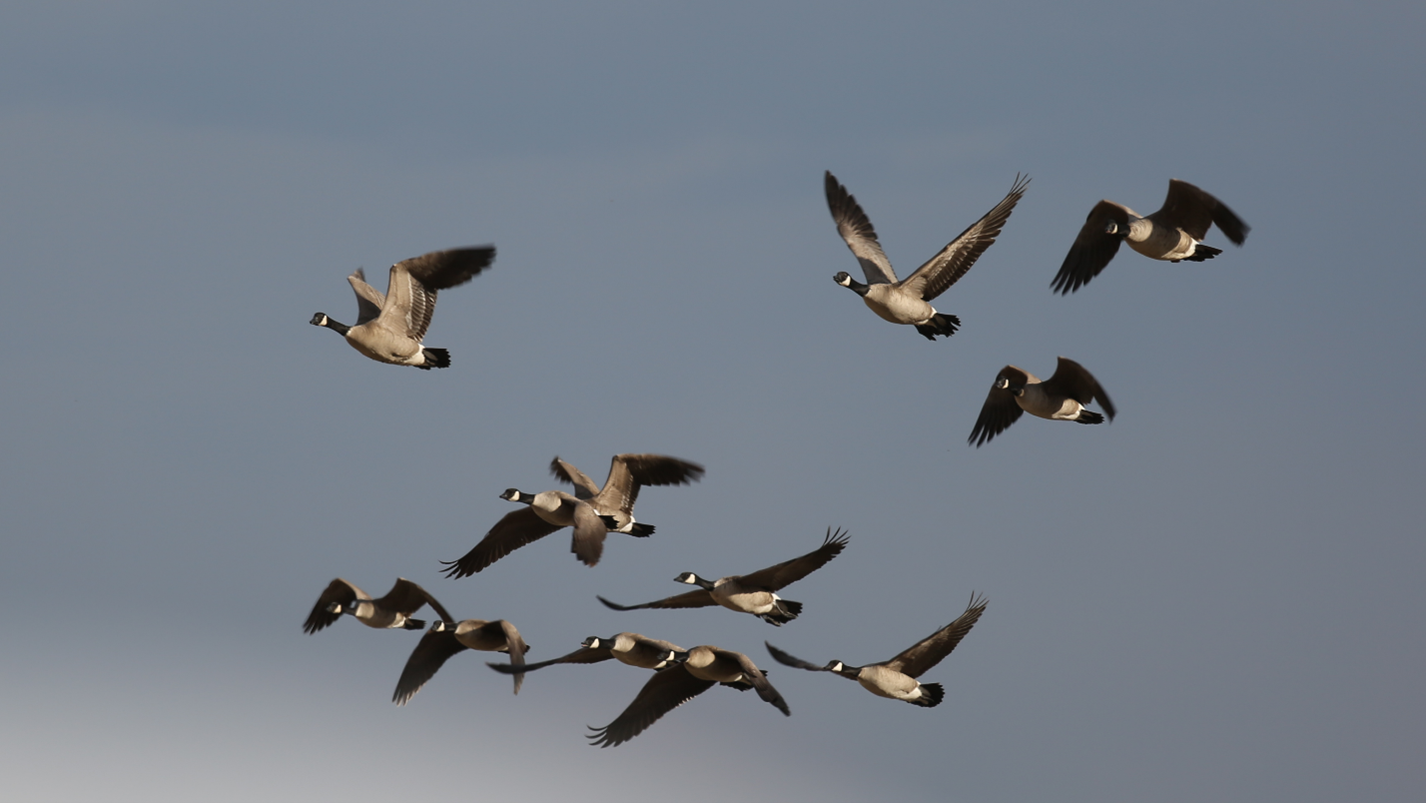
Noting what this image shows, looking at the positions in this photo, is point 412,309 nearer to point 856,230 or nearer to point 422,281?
point 422,281

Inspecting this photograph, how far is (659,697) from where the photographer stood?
20031mm

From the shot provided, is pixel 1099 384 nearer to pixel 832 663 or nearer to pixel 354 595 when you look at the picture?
pixel 832 663

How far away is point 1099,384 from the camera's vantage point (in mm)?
18984

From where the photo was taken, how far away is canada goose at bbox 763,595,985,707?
60.3 feet

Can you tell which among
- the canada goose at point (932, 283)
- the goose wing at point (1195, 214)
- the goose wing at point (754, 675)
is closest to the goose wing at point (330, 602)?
the goose wing at point (754, 675)

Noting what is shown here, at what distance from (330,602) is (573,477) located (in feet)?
12.8

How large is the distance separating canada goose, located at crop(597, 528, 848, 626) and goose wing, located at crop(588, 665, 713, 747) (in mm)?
947

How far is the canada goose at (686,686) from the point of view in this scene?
60.3 ft

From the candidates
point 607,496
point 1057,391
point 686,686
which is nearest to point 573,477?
point 607,496

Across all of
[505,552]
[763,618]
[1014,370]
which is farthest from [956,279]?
[505,552]

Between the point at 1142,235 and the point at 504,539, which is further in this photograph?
the point at 504,539

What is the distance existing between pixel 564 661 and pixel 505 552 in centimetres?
453

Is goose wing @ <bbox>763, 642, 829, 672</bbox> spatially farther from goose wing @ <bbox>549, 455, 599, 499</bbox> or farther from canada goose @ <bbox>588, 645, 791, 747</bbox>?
goose wing @ <bbox>549, 455, 599, 499</bbox>

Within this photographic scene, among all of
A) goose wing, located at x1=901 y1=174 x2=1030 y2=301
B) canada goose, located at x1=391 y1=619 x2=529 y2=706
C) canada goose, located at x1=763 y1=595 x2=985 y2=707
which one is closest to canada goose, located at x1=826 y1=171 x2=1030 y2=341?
goose wing, located at x1=901 y1=174 x2=1030 y2=301
